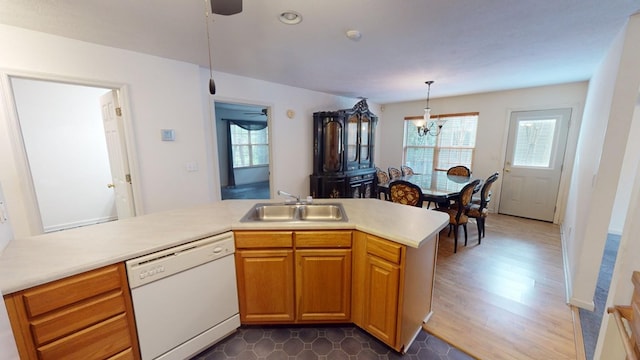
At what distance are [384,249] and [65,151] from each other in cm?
510

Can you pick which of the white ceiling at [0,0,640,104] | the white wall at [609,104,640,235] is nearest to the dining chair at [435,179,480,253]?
the white ceiling at [0,0,640,104]

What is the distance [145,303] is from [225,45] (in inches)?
87.4

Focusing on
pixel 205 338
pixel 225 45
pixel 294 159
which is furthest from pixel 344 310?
pixel 294 159

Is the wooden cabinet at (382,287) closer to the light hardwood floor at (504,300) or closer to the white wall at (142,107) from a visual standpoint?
the light hardwood floor at (504,300)

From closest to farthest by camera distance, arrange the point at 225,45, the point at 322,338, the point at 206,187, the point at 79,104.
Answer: the point at 322,338 < the point at 225,45 < the point at 206,187 < the point at 79,104

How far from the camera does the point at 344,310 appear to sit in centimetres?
183

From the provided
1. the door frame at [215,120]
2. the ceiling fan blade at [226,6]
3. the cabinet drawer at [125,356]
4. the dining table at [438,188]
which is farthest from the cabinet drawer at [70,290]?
the dining table at [438,188]

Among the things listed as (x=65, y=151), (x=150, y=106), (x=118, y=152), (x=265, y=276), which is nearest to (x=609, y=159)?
(x=265, y=276)

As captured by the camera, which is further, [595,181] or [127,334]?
[595,181]

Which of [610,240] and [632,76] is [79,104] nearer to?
[632,76]

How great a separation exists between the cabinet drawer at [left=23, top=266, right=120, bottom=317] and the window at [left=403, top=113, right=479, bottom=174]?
557 centimetres

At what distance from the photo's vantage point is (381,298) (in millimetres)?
1626

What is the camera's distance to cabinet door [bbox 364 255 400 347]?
1541 mm

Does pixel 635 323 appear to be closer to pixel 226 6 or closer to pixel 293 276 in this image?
pixel 293 276
